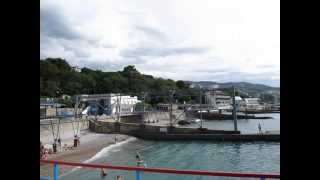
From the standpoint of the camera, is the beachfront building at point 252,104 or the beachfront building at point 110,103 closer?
the beachfront building at point 110,103

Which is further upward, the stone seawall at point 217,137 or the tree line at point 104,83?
the tree line at point 104,83

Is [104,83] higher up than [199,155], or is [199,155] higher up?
[104,83]

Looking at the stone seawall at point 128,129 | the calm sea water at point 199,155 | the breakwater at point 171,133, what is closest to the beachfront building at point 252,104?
the stone seawall at point 128,129

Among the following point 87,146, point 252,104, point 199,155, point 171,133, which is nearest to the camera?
point 199,155

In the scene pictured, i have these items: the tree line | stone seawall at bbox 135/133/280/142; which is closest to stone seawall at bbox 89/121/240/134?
stone seawall at bbox 135/133/280/142

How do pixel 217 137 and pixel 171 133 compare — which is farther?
pixel 171 133

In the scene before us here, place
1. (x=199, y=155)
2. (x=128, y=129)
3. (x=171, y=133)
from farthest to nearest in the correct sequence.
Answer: (x=128, y=129) < (x=171, y=133) < (x=199, y=155)

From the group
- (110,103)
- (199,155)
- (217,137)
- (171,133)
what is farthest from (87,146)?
(110,103)

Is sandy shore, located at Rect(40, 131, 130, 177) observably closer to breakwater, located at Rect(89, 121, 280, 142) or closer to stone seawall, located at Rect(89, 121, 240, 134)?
stone seawall, located at Rect(89, 121, 240, 134)

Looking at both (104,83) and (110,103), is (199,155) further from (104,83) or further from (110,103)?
(104,83)

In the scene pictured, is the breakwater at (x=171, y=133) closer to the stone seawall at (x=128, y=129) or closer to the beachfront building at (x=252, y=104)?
the stone seawall at (x=128, y=129)

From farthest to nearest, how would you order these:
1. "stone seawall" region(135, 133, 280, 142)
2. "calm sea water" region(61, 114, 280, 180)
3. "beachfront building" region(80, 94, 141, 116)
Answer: "beachfront building" region(80, 94, 141, 116), "stone seawall" region(135, 133, 280, 142), "calm sea water" region(61, 114, 280, 180)

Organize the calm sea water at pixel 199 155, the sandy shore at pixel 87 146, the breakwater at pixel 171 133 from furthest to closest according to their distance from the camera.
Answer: the breakwater at pixel 171 133, the calm sea water at pixel 199 155, the sandy shore at pixel 87 146

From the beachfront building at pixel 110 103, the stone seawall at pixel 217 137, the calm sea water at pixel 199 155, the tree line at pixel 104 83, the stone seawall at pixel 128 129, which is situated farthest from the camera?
the tree line at pixel 104 83
